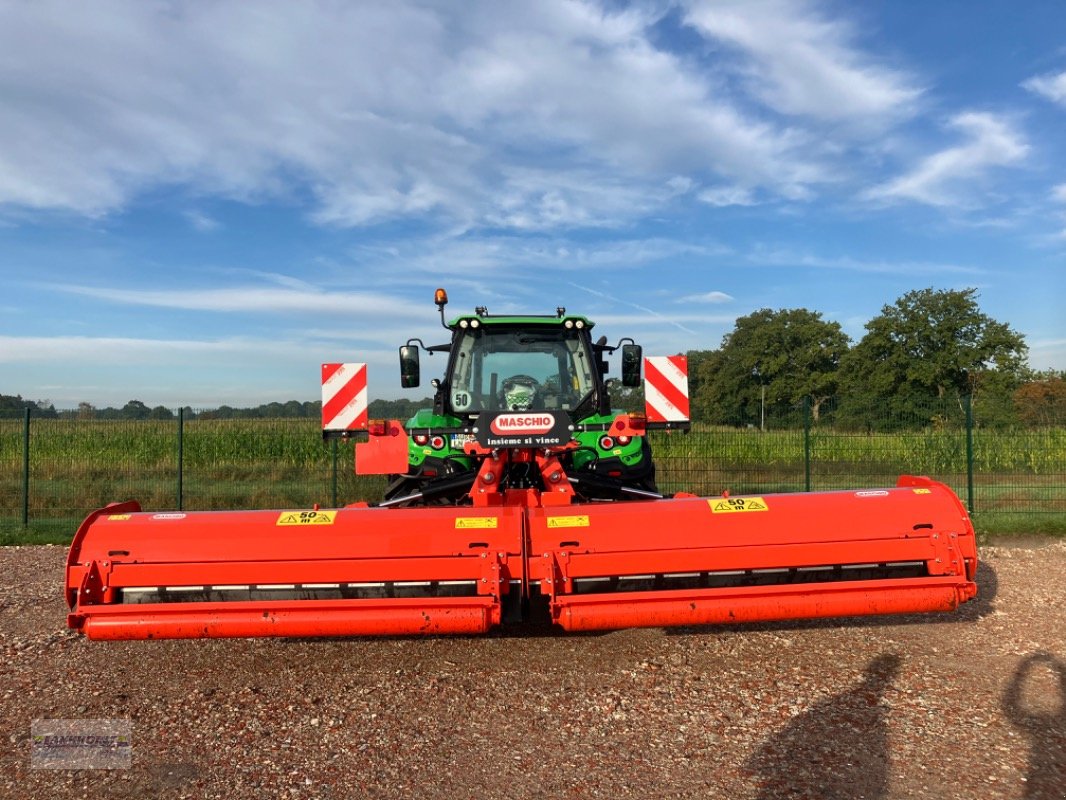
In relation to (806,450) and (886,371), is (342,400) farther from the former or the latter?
(886,371)

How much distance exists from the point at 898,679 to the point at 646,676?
1.49m

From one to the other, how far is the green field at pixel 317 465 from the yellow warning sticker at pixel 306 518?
7061 millimetres

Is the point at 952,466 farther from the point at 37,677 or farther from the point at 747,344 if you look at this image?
the point at 747,344

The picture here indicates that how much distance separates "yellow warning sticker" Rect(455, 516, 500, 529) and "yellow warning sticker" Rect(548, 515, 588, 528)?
1.02 feet

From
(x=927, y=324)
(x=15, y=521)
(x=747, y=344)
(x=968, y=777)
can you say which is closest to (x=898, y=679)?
(x=968, y=777)

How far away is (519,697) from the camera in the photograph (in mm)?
4293

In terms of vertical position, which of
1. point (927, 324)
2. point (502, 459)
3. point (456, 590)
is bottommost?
point (456, 590)

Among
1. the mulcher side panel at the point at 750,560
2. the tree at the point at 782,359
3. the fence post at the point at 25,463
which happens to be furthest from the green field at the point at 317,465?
the tree at the point at 782,359

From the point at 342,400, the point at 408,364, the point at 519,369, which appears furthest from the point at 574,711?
the point at 342,400

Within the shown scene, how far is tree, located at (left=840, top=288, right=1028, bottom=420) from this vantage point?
4831cm

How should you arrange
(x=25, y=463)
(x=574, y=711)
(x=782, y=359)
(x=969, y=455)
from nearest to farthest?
(x=574, y=711), (x=969, y=455), (x=25, y=463), (x=782, y=359)

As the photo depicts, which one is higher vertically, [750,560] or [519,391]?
[519,391]

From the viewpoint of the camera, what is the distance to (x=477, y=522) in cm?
434

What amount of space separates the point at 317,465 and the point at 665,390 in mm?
7093
